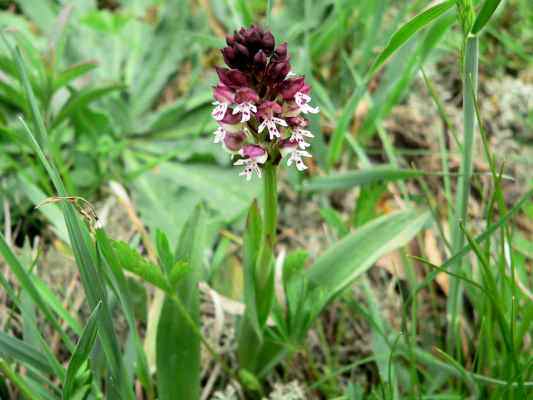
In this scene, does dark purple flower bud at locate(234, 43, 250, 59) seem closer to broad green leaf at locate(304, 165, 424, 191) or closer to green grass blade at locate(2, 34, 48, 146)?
green grass blade at locate(2, 34, 48, 146)

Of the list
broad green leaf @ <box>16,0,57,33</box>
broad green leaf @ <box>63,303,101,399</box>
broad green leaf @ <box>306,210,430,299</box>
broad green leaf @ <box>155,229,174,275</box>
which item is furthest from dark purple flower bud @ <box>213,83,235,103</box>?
broad green leaf @ <box>16,0,57,33</box>

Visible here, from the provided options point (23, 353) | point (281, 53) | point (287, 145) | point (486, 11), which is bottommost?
point (23, 353)

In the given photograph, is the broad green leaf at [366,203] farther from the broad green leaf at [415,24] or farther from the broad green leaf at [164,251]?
the broad green leaf at [164,251]

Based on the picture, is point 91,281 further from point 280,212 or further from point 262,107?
point 280,212

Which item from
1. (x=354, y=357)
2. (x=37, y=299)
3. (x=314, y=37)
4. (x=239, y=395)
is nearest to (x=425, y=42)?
(x=314, y=37)

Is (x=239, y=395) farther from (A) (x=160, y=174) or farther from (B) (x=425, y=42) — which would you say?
(B) (x=425, y=42)

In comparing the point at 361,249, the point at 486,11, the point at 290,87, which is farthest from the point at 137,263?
the point at 486,11

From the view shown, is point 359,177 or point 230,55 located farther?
point 359,177
